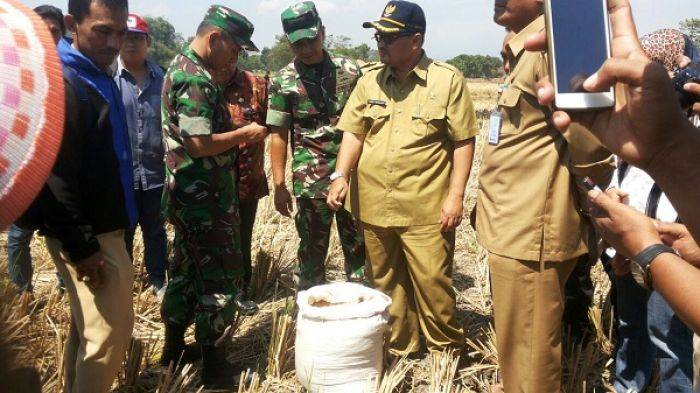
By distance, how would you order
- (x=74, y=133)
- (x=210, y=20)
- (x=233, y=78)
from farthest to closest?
1. (x=233, y=78)
2. (x=210, y=20)
3. (x=74, y=133)

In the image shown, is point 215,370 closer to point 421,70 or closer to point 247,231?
point 247,231

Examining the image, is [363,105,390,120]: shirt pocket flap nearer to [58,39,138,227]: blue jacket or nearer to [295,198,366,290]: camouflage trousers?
[295,198,366,290]: camouflage trousers

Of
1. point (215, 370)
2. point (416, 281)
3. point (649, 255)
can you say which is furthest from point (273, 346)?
point (649, 255)

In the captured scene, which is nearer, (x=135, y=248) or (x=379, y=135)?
(x=379, y=135)

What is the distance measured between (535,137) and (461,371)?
137 centimetres

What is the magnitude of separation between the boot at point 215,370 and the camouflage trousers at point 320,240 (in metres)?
1.05

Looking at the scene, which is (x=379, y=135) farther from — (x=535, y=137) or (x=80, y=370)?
(x=80, y=370)

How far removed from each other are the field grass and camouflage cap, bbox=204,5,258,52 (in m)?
1.44

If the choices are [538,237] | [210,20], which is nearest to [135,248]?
[210,20]

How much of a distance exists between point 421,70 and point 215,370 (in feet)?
6.23

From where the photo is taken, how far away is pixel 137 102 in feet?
13.5

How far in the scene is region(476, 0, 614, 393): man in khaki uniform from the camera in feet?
8.10

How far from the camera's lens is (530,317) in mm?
2590

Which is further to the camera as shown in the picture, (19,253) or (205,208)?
(19,253)
